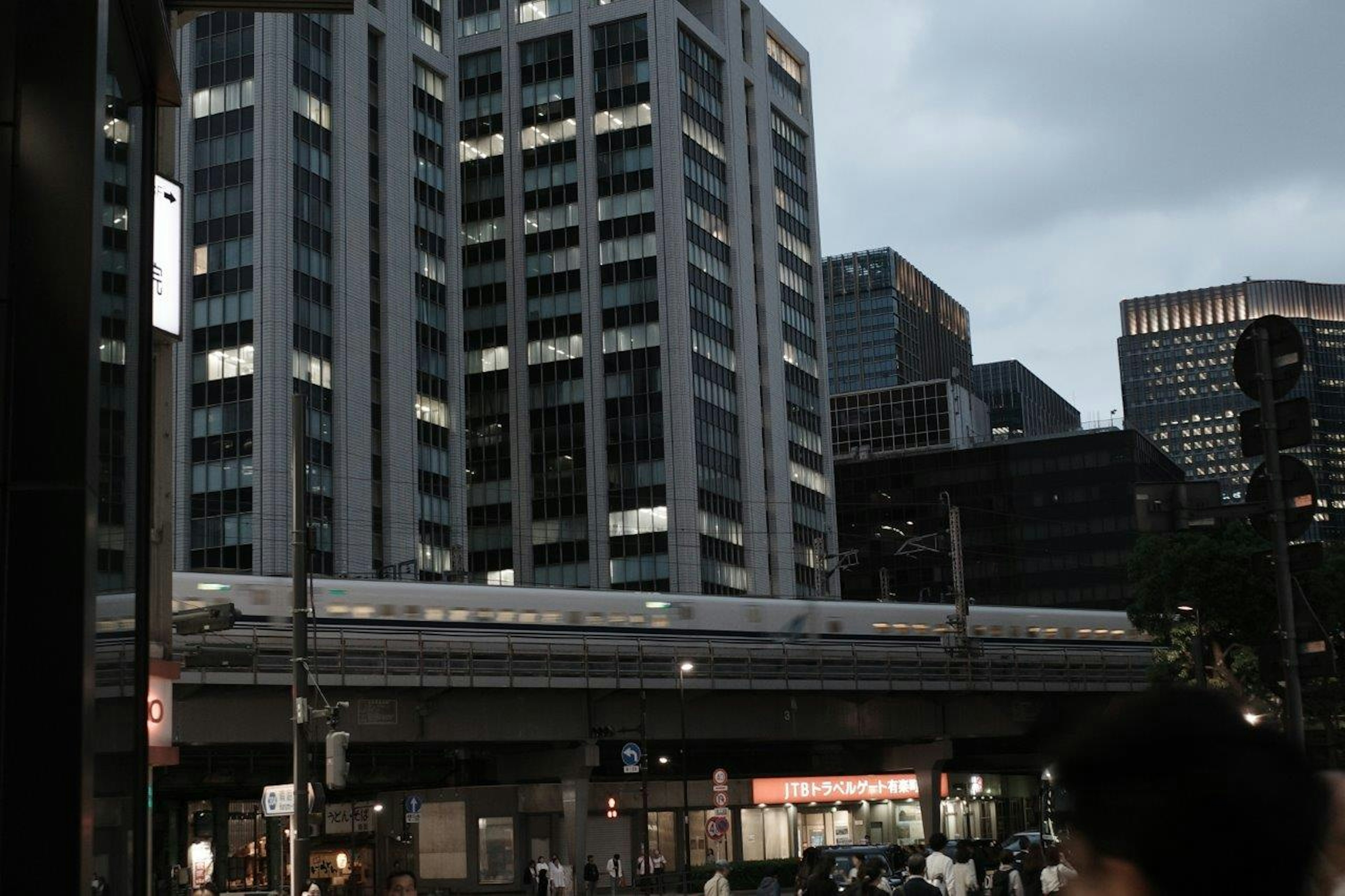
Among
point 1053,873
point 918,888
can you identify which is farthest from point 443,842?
point 918,888

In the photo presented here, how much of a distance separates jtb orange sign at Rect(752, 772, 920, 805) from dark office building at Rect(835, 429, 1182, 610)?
75.2 meters

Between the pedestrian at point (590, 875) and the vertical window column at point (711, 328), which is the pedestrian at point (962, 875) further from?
the vertical window column at point (711, 328)

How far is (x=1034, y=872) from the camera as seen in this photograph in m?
22.8

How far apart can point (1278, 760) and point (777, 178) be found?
138377 mm

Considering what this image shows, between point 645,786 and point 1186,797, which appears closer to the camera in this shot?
point 1186,797

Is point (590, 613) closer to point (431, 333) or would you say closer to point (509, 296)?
point (431, 333)

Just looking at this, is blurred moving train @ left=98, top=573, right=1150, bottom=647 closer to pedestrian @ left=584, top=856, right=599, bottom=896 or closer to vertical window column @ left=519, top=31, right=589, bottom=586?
pedestrian @ left=584, top=856, right=599, bottom=896

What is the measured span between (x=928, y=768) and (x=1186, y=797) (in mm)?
64813

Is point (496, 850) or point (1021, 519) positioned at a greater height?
point (1021, 519)

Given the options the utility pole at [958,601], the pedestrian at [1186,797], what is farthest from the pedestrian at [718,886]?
the utility pole at [958,601]

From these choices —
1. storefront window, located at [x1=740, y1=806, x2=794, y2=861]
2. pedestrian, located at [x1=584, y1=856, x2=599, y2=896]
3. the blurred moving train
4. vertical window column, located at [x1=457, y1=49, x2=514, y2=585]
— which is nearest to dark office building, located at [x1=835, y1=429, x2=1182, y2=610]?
vertical window column, located at [x1=457, y1=49, x2=514, y2=585]

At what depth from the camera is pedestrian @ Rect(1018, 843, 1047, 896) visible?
2238cm

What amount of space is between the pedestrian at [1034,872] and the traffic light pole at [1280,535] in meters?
11.4

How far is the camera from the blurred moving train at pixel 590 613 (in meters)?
49.8
